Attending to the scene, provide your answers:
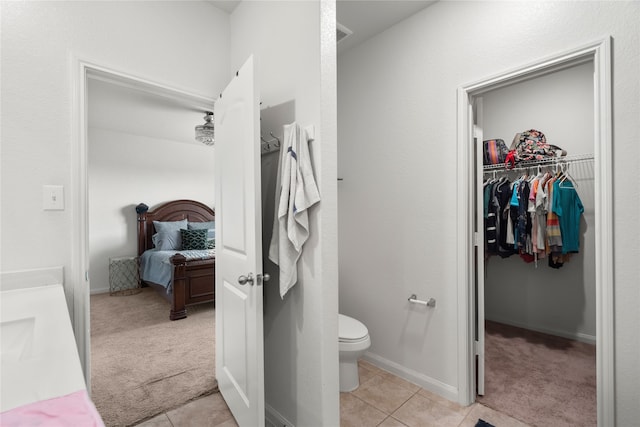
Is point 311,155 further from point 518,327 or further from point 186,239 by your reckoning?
point 186,239

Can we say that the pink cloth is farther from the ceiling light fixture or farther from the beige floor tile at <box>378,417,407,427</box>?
the ceiling light fixture

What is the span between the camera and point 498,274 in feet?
11.3

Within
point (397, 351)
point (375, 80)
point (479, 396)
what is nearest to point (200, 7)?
point (375, 80)

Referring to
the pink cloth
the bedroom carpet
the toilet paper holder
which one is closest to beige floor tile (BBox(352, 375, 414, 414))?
the toilet paper holder

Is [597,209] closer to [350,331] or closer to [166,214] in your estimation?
[350,331]

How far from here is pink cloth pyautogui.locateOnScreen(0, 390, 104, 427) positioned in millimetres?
510

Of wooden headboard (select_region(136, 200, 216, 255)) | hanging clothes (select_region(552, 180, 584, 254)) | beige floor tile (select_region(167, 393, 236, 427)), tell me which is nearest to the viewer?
beige floor tile (select_region(167, 393, 236, 427))

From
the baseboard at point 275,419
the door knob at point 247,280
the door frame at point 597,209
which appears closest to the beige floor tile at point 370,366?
the door frame at point 597,209

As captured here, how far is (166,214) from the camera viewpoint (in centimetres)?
534

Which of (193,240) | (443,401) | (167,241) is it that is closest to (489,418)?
(443,401)

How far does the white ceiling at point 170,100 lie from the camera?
2.11 meters

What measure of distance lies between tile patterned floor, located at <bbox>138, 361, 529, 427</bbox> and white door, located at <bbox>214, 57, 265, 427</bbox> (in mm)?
137

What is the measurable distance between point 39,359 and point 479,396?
230 cm

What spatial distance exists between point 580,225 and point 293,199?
2.97 metres
